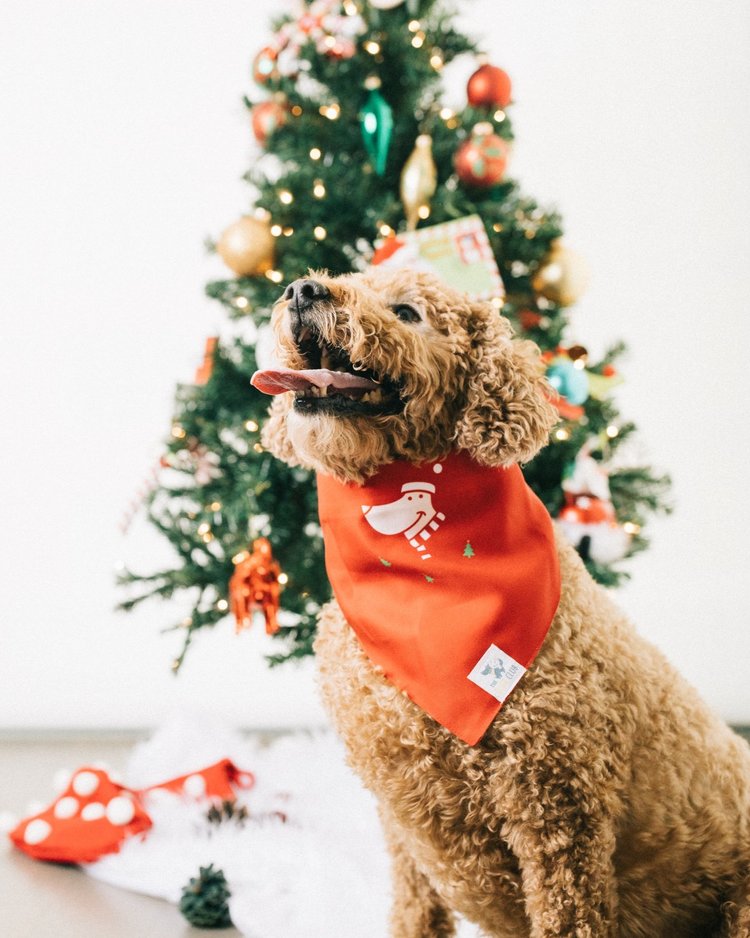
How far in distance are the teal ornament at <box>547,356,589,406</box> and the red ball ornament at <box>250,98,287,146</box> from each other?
1.04 m

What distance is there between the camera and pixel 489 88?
6.84 feet

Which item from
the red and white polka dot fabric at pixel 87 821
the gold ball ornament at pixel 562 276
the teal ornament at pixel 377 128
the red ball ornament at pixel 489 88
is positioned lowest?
the red and white polka dot fabric at pixel 87 821

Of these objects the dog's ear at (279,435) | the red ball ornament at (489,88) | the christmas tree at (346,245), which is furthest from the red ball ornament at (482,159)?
the dog's ear at (279,435)

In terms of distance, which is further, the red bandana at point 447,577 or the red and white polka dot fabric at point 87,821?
the red and white polka dot fabric at point 87,821

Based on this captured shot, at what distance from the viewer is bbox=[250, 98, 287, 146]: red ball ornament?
206cm

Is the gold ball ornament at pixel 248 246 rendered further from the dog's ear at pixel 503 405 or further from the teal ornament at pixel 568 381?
the dog's ear at pixel 503 405

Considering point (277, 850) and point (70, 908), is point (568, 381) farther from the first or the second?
point (70, 908)

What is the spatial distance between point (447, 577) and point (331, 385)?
0.34 meters

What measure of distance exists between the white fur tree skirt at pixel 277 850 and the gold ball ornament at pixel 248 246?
1.49 m

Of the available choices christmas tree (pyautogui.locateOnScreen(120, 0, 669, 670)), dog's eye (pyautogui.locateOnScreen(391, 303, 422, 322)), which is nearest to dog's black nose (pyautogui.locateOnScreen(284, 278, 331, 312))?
dog's eye (pyautogui.locateOnScreen(391, 303, 422, 322))

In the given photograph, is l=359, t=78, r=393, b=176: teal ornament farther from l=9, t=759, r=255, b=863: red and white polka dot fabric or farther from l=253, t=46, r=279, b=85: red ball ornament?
l=9, t=759, r=255, b=863: red and white polka dot fabric

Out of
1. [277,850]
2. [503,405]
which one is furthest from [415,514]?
[277,850]

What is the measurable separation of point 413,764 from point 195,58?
281 centimetres

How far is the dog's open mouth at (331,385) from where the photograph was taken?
101 centimetres
